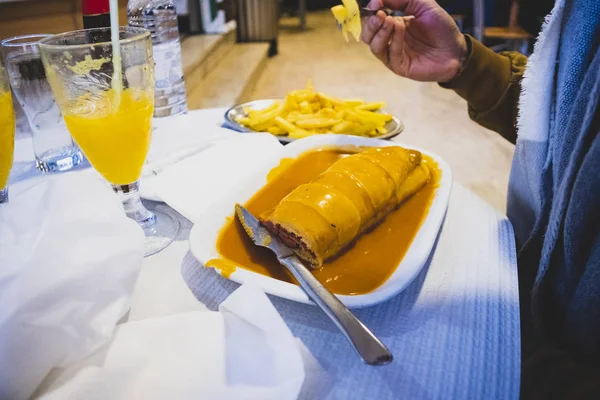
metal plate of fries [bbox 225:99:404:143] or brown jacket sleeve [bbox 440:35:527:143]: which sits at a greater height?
brown jacket sleeve [bbox 440:35:527:143]

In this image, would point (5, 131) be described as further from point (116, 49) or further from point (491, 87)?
point (491, 87)

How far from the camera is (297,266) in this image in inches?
26.5

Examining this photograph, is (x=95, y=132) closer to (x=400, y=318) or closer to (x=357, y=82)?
(x=400, y=318)

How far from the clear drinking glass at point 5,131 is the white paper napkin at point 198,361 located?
486mm

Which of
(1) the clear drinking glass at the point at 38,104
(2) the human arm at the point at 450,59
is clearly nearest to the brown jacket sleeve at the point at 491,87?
(2) the human arm at the point at 450,59

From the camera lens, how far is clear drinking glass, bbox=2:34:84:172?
1.00 metres

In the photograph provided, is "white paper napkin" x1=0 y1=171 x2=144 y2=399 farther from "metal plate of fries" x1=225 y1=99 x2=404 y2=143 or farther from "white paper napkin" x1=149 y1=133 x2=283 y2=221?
"metal plate of fries" x1=225 y1=99 x2=404 y2=143

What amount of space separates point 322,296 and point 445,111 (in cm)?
419

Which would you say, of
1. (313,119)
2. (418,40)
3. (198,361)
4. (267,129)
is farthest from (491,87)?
(198,361)

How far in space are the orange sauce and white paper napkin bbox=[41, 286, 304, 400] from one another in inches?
5.1

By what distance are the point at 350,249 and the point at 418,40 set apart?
913mm

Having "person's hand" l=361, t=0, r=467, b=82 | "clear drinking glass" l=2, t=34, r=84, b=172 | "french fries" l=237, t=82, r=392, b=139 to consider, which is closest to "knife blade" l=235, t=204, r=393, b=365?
"clear drinking glass" l=2, t=34, r=84, b=172

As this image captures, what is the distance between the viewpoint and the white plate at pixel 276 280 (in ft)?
2.01

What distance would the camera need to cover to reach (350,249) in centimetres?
81
